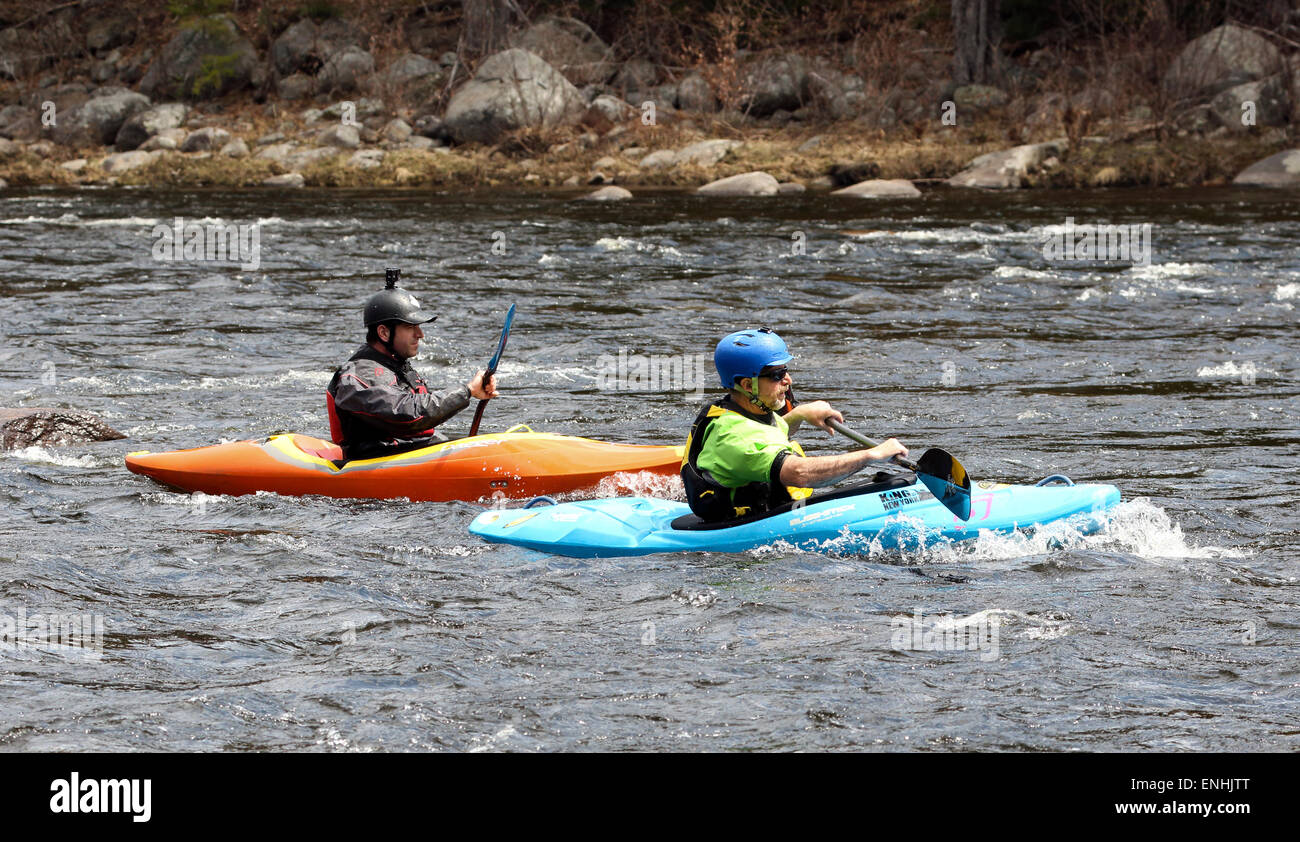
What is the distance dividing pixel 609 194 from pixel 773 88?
25.4 ft

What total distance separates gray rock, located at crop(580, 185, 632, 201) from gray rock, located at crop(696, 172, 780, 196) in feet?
4.46

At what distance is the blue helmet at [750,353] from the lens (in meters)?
6.04

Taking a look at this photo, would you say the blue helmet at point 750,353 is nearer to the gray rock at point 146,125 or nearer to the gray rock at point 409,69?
the gray rock at point 146,125

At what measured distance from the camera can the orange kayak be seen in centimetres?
782

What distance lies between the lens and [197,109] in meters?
33.9

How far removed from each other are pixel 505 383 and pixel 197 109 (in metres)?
25.4

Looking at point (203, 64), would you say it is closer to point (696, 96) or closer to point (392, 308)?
point (696, 96)

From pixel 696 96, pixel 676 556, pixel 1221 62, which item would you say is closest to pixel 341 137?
pixel 696 96

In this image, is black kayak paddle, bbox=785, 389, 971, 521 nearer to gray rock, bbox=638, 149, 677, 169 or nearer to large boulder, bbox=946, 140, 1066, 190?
large boulder, bbox=946, 140, 1066, 190

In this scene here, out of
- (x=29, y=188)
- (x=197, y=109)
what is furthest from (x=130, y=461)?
(x=197, y=109)

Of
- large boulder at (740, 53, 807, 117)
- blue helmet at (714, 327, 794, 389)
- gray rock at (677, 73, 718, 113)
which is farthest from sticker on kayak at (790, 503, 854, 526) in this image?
gray rock at (677, 73, 718, 113)

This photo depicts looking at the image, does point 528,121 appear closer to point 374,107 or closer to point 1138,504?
point 374,107

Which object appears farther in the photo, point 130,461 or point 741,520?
point 130,461

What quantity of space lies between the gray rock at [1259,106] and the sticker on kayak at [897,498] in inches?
857
